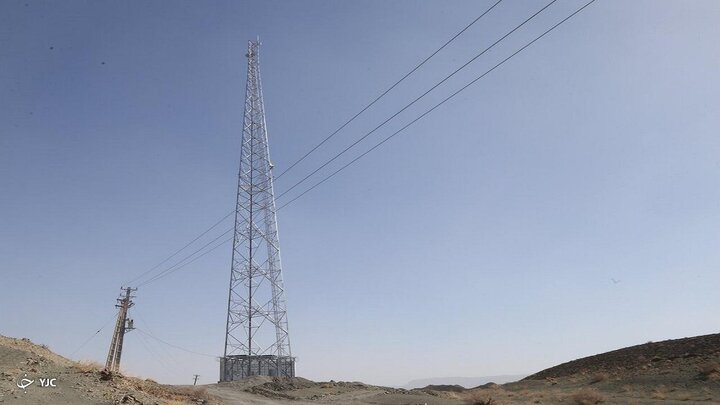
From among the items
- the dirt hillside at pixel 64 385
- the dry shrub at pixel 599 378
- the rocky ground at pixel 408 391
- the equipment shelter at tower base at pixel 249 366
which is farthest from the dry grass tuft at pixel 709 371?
the equipment shelter at tower base at pixel 249 366

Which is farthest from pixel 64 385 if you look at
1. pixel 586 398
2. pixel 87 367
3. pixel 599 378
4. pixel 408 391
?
pixel 599 378

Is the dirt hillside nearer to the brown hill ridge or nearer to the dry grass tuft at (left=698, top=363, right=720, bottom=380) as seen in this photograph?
the dry grass tuft at (left=698, top=363, right=720, bottom=380)

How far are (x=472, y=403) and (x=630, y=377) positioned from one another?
53.7 ft

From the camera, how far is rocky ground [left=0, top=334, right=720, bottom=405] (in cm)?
1758

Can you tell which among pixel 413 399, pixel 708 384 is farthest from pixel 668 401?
pixel 413 399

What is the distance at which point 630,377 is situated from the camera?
38.1 meters

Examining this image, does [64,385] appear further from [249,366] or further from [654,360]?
[654,360]

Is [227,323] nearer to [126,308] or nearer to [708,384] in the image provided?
[126,308]

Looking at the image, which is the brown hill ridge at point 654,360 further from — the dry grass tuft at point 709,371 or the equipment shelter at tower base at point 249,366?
the equipment shelter at tower base at point 249,366

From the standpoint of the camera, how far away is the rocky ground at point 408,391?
17578 millimetres

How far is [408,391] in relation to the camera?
3831 cm

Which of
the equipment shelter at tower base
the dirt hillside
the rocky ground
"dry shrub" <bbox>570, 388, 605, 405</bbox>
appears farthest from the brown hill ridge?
the dirt hillside

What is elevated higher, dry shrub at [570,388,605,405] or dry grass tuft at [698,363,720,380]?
dry grass tuft at [698,363,720,380]

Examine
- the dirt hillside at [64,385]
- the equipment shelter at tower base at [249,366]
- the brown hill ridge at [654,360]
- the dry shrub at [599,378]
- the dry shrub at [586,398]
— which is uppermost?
the equipment shelter at tower base at [249,366]
